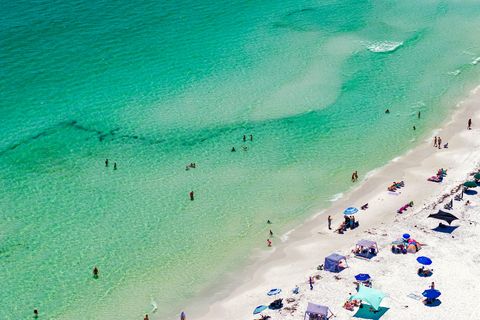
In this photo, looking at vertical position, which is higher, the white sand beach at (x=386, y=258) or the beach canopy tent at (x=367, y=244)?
the beach canopy tent at (x=367, y=244)

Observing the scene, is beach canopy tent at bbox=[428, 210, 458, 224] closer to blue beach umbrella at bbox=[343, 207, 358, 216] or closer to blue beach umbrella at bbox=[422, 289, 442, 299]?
blue beach umbrella at bbox=[343, 207, 358, 216]

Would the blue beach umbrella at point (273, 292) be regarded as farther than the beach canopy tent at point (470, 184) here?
No

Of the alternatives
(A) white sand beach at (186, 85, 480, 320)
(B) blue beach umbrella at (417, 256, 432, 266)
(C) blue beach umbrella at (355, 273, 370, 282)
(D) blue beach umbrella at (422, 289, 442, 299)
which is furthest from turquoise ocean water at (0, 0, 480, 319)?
(D) blue beach umbrella at (422, 289, 442, 299)

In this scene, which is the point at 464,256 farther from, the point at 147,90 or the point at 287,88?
the point at 147,90

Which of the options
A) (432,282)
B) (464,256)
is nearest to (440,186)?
Answer: (464,256)

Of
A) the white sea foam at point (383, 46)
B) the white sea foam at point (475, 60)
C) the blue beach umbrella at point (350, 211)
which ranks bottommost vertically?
the blue beach umbrella at point (350, 211)

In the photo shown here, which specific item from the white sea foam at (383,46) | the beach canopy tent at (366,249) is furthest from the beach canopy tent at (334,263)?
the white sea foam at (383,46)

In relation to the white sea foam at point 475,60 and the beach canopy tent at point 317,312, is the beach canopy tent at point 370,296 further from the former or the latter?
the white sea foam at point 475,60

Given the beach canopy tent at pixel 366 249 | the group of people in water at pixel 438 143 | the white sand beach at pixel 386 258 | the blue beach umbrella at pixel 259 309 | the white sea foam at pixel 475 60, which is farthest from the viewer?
the white sea foam at pixel 475 60
